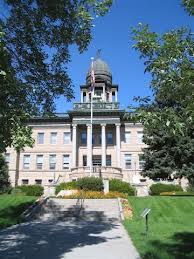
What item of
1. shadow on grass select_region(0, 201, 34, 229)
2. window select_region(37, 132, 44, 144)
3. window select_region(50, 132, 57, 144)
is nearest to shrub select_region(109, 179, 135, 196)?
shadow on grass select_region(0, 201, 34, 229)

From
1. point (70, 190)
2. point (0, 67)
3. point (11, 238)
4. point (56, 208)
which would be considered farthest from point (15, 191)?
point (0, 67)

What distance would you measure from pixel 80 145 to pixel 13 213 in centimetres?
3642

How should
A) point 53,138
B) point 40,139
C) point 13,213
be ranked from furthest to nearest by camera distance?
Result: 1. point 40,139
2. point 53,138
3. point 13,213

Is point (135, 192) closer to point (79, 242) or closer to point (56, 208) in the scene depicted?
point (56, 208)

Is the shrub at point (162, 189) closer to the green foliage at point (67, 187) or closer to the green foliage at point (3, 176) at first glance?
the green foliage at point (67, 187)

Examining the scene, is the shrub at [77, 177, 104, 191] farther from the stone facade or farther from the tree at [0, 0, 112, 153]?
the tree at [0, 0, 112, 153]

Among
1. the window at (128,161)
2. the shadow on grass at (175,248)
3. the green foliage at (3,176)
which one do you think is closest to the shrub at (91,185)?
the green foliage at (3,176)

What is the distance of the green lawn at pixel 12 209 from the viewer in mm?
23669

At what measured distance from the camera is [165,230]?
19.2 m

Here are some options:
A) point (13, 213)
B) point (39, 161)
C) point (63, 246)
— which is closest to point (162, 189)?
point (13, 213)

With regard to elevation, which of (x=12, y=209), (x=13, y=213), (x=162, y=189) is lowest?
(x=13, y=213)

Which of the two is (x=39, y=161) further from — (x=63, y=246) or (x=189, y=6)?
(x=189, y=6)

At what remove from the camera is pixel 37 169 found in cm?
6406

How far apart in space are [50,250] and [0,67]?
686 centimetres
